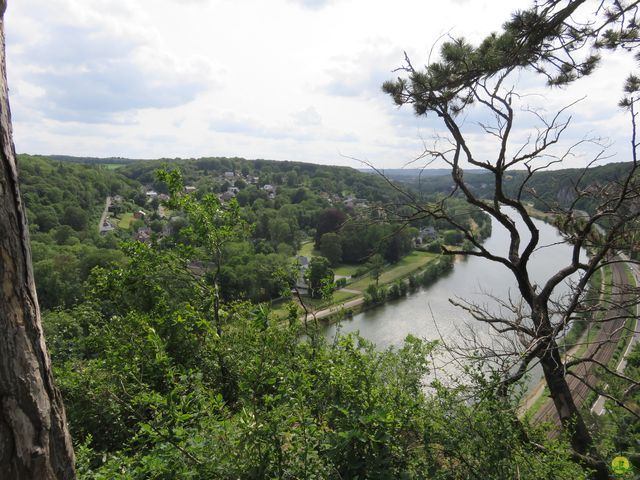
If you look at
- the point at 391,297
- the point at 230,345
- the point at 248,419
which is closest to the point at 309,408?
the point at 248,419

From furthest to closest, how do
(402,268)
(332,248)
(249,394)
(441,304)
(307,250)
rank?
1. (307,250)
2. (332,248)
3. (402,268)
4. (441,304)
5. (249,394)

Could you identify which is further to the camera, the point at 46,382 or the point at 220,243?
the point at 220,243

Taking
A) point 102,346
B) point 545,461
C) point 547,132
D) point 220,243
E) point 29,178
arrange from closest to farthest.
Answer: point 545,461, point 547,132, point 102,346, point 220,243, point 29,178

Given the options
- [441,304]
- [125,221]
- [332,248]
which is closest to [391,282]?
[441,304]

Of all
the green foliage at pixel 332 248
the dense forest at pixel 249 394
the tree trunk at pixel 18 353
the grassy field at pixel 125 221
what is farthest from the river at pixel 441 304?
the grassy field at pixel 125 221

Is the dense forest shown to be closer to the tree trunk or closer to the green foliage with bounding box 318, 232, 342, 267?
the tree trunk

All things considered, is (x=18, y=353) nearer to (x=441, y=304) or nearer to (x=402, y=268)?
(x=441, y=304)

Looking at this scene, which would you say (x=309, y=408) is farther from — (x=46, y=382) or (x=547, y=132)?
(x=547, y=132)
